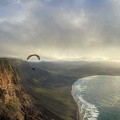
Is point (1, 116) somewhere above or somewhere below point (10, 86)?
below

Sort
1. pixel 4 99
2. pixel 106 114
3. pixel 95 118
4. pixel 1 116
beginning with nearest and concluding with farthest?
pixel 1 116
pixel 4 99
pixel 95 118
pixel 106 114

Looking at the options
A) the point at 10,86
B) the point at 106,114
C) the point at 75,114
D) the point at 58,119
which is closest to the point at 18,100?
the point at 10,86

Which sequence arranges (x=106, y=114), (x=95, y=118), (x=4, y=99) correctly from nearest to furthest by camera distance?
(x=4, y=99), (x=95, y=118), (x=106, y=114)

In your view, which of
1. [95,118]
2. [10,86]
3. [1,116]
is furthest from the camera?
[95,118]

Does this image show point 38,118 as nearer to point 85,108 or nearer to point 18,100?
point 18,100

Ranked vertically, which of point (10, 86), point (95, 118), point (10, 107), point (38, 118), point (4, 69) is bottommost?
point (95, 118)

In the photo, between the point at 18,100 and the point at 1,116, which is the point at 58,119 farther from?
the point at 1,116

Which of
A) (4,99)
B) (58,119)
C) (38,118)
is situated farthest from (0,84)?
(58,119)

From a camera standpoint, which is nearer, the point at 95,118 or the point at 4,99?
the point at 4,99

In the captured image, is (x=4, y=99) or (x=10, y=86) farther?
(x=10, y=86)
